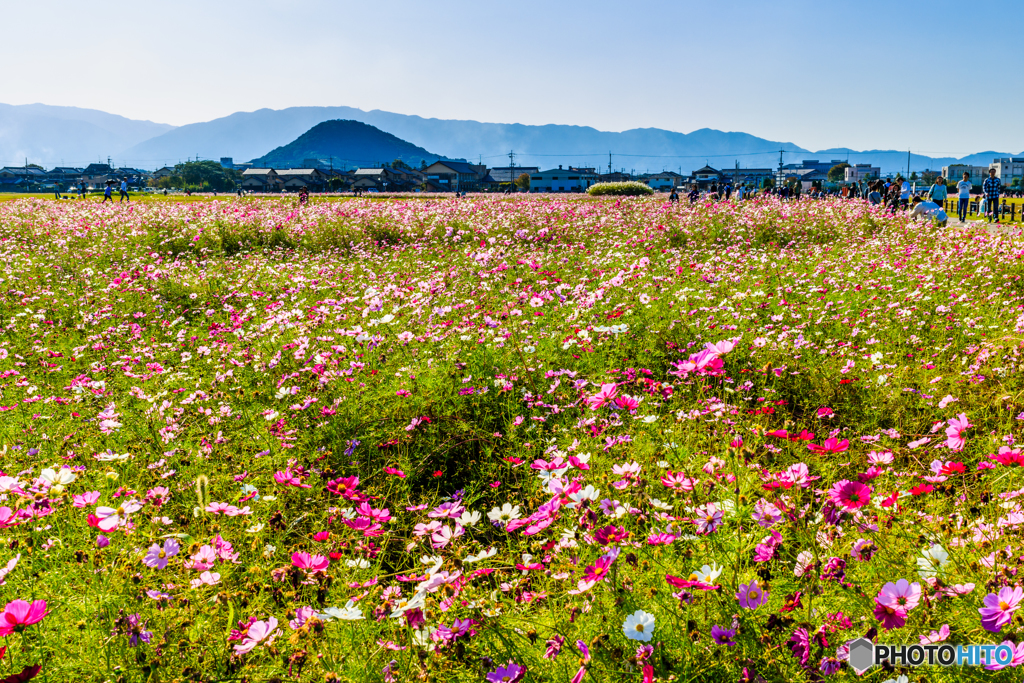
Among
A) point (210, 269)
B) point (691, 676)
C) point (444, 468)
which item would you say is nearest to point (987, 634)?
point (691, 676)

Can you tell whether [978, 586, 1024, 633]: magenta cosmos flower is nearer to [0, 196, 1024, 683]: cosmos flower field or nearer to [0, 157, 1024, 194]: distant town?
[0, 196, 1024, 683]: cosmos flower field

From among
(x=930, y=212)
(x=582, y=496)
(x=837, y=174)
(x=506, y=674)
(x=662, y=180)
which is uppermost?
(x=837, y=174)

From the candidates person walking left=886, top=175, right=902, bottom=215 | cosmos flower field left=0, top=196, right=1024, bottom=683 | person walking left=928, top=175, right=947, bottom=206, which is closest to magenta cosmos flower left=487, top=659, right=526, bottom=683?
cosmos flower field left=0, top=196, right=1024, bottom=683

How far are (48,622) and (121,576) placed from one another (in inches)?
9.9

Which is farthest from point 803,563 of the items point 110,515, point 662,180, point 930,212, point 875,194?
point 662,180

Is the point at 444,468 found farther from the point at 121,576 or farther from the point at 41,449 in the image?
the point at 41,449

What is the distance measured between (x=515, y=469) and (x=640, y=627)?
197cm

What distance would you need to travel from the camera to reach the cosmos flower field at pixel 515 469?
1545 mm

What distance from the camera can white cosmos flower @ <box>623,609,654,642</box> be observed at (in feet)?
4.41

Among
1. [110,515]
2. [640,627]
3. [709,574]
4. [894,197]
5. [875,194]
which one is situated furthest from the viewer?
[875,194]

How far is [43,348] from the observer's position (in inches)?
221

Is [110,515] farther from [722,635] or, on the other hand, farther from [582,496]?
[722,635]

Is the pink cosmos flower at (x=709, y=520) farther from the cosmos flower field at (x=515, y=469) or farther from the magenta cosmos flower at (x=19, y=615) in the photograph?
the magenta cosmos flower at (x=19, y=615)

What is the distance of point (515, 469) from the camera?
3.33m
